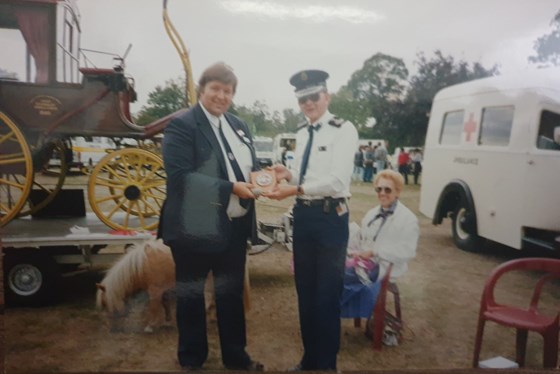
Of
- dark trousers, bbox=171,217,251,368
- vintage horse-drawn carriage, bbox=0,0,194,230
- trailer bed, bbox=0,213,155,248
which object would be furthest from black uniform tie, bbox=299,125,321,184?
trailer bed, bbox=0,213,155,248

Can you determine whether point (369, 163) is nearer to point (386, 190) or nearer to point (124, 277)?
point (386, 190)

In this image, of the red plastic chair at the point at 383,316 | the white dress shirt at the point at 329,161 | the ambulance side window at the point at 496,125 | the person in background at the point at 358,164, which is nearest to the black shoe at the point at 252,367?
the red plastic chair at the point at 383,316

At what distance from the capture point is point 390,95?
2.52 m

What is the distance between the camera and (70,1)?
7.95ft

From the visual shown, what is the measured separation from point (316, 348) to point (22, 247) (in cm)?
187

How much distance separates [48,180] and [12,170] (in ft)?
0.61

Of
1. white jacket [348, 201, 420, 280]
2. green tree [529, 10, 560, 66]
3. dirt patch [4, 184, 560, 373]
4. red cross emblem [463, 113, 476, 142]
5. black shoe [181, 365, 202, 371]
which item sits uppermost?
green tree [529, 10, 560, 66]

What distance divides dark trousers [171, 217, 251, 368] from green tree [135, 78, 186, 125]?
0.74 meters

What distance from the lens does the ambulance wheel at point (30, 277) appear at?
265 cm

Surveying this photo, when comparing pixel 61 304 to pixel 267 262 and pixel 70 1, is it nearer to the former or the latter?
pixel 267 262

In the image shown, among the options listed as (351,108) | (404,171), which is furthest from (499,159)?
(351,108)

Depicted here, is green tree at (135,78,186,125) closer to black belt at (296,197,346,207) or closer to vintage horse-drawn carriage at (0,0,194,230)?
vintage horse-drawn carriage at (0,0,194,230)

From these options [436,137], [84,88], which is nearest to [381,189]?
[436,137]

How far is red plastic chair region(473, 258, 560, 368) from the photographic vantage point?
234cm
